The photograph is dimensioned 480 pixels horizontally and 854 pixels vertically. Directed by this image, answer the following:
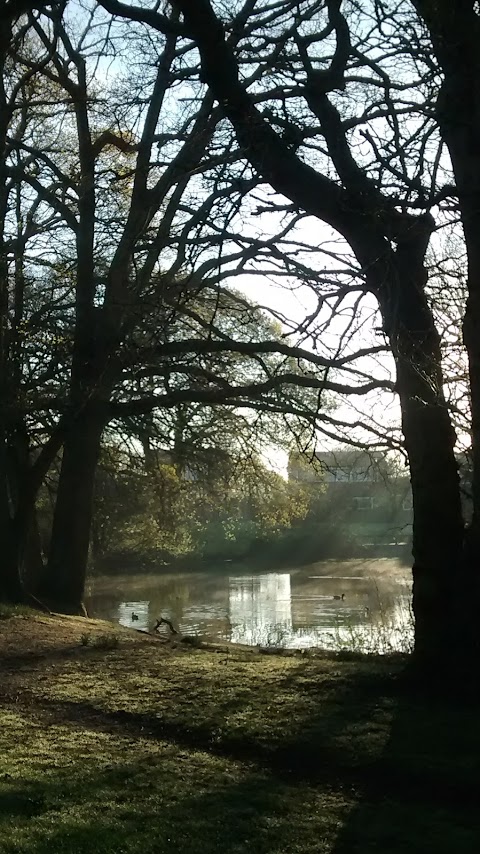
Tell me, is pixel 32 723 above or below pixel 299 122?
below

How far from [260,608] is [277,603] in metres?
1.24

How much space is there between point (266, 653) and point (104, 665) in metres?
2.00

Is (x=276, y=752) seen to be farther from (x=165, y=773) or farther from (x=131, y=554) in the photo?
(x=131, y=554)

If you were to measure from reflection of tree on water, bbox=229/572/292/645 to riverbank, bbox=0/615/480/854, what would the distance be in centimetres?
749

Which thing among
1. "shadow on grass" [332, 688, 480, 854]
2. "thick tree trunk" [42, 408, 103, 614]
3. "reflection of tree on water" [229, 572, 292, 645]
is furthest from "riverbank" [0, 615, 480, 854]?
"reflection of tree on water" [229, 572, 292, 645]

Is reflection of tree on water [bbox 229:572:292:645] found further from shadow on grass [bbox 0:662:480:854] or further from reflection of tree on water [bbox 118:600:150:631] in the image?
shadow on grass [bbox 0:662:480:854]

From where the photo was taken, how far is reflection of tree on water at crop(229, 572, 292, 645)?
634 inches

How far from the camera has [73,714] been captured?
6504 mm

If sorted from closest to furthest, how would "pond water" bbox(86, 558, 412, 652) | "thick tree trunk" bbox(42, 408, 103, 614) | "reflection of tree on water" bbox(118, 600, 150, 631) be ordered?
1. "thick tree trunk" bbox(42, 408, 103, 614)
2. "pond water" bbox(86, 558, 412, 652)
3. "reflection of tree on water" bbox(118, 600, 150, 631)

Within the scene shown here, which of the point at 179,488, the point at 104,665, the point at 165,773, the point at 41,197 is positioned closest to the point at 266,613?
the point at 179,488

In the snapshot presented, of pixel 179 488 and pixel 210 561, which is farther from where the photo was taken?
pixel 210 561

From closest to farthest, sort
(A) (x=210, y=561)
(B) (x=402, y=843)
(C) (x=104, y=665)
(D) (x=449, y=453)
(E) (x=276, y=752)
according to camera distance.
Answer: (B) (x=402, y=843), (E) (x=276, y=752), (D) (x=449, y=453), (C) (x=104, y=665), (A) (x=210, y=561)

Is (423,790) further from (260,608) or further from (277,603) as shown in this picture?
(277,603)

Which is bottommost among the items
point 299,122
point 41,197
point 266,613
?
point 266,613
